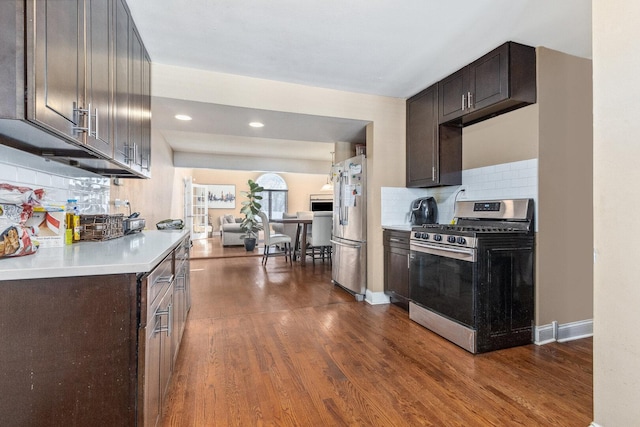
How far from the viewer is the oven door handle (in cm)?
223

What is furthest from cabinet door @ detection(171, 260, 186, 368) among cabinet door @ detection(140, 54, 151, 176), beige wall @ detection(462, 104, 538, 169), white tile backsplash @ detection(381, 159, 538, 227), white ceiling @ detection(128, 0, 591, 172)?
beige wall @ detection(462, 104, 538, 169)

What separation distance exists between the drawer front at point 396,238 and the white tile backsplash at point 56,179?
8.97 feet

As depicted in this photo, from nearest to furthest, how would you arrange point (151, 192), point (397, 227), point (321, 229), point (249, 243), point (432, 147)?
point (432, 147)
point (397, 227)
point (151, 192)
point (321, 229)
point (249, 243)

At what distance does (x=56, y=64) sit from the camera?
3.47ft

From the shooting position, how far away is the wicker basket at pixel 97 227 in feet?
5.91

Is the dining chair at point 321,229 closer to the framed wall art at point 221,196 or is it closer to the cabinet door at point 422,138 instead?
the cabinet door at point 422,138

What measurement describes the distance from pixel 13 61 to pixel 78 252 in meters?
0.80

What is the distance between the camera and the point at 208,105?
2873mm

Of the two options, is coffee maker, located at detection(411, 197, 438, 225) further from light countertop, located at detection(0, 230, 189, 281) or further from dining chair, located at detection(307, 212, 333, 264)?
light countertop, located at detection(0, 230, 189, 281)

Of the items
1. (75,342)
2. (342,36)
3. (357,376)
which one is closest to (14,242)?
(75,342)

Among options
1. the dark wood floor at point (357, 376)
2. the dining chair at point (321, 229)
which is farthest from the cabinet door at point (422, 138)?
the dining chair at point (321, 229)

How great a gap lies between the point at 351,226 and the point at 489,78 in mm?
2052

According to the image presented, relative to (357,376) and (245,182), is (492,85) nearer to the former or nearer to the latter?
(357,376)

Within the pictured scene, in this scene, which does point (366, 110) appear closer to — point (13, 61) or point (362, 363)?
point (362, 363)
